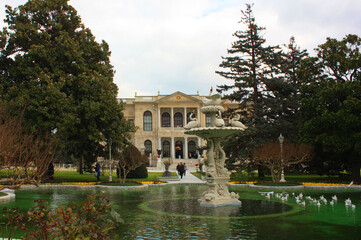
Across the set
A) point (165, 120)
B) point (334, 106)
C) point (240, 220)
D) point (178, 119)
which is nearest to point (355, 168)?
point (334, 106)

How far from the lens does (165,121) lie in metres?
60.8

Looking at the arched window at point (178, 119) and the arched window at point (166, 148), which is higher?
the arched window at point (178, 119)

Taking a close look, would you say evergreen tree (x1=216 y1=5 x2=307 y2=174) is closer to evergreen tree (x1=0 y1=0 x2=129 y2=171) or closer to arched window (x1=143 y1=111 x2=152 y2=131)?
evergreen tree (x1=0 y1=0 x2=129 y2=171)

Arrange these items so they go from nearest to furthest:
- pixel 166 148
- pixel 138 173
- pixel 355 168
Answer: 1. pixel 355 168
2. pixel 138 173
3. pixel 166 148

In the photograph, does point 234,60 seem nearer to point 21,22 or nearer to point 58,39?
point 58,39

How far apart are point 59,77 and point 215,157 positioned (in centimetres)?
1274

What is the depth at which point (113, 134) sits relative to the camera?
22766mm

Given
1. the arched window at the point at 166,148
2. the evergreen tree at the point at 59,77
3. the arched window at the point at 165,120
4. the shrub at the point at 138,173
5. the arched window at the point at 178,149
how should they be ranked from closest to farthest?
the evergreen tree at the point at 59,77
the shrub at the point at 138,173
the arched window at the point at 166,148
the arched window at the point at 165,120
the arched window at the point at 178,149

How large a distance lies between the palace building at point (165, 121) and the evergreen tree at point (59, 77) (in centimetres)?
3443

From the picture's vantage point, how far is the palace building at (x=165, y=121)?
58.4 meters

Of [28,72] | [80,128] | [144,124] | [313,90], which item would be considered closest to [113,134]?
[80,128]

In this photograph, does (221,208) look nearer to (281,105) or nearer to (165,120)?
(281,105)

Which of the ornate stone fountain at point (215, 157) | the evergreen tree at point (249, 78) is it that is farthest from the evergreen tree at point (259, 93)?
the ornate stone fountain at point (215, 157)

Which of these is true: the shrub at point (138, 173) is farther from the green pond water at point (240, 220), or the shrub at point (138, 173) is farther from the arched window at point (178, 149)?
the arched window at point (178, 149)
